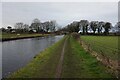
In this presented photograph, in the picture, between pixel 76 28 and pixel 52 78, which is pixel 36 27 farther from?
pixel 52 78

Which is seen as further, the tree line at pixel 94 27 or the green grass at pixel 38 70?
the tree line at pixel 94 27

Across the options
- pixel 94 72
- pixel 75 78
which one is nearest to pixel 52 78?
pixel 75 78

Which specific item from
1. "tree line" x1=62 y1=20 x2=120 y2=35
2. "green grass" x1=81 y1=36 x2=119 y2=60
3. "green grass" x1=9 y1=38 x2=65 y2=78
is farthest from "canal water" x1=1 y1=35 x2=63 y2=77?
"tree line" x1=62 y1=20 x2=120 y2=35

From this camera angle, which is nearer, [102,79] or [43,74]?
[102,79]

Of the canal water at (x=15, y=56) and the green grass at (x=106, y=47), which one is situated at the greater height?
the green grass at (x=106, y=47)

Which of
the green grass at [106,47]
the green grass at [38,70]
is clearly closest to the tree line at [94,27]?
the green grass at [106,47]

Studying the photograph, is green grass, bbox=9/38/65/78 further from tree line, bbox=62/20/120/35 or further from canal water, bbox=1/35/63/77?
tree line, bbox=62/20/120/35

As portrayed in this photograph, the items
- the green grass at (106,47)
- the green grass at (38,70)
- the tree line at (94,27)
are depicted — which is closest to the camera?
the green grass at (38,70)

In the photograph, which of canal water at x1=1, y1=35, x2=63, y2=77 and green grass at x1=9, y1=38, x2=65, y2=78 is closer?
green grass at x1=9, y1=38, x2=65, y2=78

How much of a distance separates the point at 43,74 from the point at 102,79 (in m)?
3.70

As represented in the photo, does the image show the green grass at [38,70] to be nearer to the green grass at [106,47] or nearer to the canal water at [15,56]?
the canal water at [15,56]

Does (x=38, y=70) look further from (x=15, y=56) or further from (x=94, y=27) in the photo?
(x=94, y=27)

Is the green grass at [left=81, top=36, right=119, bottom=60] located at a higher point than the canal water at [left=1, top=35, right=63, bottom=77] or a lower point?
higher

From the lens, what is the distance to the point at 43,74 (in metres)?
14.3
